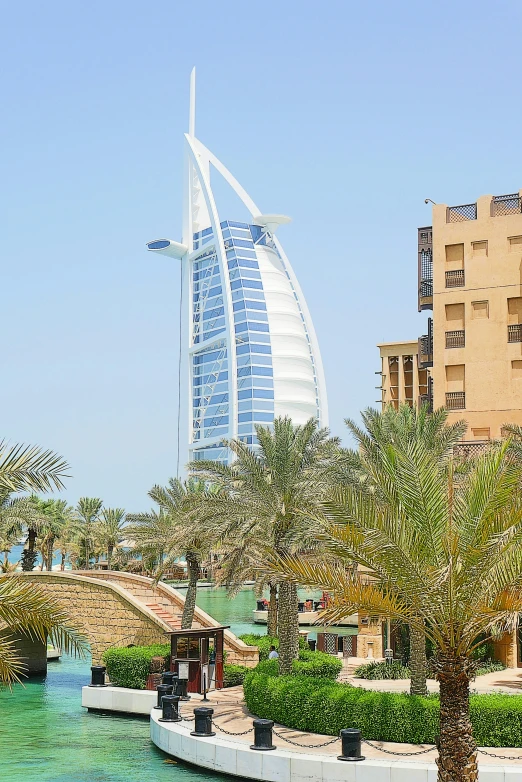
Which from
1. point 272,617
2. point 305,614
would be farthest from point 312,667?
point 305,614

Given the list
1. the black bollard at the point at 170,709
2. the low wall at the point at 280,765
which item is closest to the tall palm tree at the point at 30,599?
the low wall at the point at 280,765

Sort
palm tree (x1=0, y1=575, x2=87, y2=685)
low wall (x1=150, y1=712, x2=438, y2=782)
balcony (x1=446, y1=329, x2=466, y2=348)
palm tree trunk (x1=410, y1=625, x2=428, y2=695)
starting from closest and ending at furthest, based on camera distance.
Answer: palm tree (x1=0, y1=575, x2=87, y2=685)
low wall (x1=150, y1=712, x2=438, y2=782)
palm tree trunk (x1=410, y1=625, x2=428, y2=695)
balcony (x1=446, y1=329, x2=466, y2=348)

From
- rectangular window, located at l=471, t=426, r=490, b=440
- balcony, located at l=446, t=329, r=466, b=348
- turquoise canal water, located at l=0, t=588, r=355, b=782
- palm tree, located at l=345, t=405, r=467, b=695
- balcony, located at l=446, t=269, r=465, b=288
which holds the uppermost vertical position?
balcony, located at l=446, t=269, r=465, b=288

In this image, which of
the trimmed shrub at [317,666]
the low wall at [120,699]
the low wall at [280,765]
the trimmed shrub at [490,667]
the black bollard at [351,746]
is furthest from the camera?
the trimmed shrub at [490,667]

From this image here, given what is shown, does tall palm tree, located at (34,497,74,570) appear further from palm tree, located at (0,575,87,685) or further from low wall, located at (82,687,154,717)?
Answer: palm tree, located at (0,575,87,685)

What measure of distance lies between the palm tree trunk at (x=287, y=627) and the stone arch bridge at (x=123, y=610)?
23.1ft

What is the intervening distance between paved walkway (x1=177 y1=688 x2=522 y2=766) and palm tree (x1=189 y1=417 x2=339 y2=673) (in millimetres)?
1993

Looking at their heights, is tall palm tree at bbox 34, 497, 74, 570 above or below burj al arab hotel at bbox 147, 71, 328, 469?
below

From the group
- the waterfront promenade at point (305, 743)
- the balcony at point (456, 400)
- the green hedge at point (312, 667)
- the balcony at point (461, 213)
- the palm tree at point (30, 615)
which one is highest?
the balcony at point (461, 213)

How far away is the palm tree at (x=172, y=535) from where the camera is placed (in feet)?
117

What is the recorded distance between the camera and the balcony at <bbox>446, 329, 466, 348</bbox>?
49.6m

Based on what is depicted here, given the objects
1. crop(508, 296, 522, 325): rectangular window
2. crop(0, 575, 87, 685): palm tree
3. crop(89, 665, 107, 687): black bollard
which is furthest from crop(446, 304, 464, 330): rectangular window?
crop(0, 575, 87, 685): palm tree

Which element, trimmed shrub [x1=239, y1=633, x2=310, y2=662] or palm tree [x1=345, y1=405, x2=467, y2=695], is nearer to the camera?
palm tree [x1=345, y1=405, x2=467, y2=695]

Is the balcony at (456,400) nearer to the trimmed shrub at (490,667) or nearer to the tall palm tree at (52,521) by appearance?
the trimmed shrub at (490,667)
